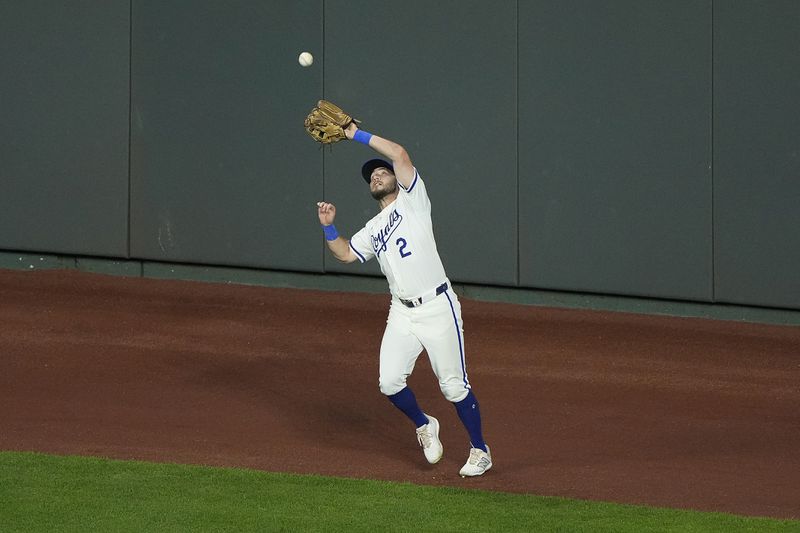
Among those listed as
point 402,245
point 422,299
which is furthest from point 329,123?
point 422,299

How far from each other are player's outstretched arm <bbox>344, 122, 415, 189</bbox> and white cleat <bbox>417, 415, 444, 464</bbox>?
1453mm

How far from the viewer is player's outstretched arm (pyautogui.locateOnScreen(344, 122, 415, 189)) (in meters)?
7.73

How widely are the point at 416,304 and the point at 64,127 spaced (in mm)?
7880

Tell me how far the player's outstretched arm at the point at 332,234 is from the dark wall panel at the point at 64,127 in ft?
22.2

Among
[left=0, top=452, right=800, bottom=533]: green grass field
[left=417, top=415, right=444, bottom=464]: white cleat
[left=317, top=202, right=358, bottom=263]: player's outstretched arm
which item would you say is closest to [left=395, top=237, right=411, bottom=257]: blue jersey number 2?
[left=317, top=202, right=358, bottom=263]: player's outstretched arm

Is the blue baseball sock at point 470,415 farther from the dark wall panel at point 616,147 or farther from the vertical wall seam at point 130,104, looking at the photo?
the vertical wall seam at point 130,104

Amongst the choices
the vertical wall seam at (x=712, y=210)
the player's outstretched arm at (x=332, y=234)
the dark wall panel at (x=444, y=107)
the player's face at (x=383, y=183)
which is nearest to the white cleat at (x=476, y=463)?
the player's outstretched arm at (x=332, y=234)

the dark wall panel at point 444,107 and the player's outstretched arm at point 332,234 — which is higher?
the dark wall panel at point 444,107

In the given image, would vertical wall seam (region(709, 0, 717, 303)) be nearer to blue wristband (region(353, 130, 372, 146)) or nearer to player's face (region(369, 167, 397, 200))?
player's face (region(369, 167, 397, 200))

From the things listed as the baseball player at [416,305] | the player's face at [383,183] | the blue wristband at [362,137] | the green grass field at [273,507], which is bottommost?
the green grass field at [273,507]

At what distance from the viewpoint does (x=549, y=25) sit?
13.0m

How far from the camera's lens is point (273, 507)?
7.34 meters

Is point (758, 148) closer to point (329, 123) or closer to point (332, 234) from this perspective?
point (332, 234)

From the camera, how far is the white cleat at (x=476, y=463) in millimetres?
8023
